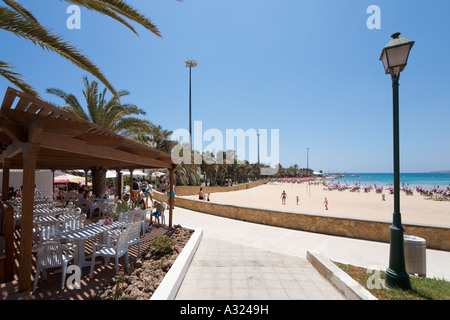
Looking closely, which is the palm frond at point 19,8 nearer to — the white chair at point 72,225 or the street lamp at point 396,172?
the white chair at point 72,225

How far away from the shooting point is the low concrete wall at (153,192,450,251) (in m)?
6.88

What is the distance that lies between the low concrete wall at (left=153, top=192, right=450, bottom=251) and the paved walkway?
338mm

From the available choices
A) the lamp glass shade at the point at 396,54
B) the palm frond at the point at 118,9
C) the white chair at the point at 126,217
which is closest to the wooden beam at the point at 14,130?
the palm frond at the point at 118,9

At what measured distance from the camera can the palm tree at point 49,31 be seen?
13.3ft

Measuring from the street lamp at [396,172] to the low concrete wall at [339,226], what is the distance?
3.88 metres

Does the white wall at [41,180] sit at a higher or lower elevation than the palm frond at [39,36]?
lower

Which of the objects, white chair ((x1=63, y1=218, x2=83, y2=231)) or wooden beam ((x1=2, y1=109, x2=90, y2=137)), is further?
white chair ((x1=63, y1=218, x2=83, y2=231))

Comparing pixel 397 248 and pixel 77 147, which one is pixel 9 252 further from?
pixel 397 248

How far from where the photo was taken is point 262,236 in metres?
8.11

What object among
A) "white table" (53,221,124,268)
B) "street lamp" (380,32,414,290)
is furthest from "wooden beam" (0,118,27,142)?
"street lamp" (380,32,414,290)

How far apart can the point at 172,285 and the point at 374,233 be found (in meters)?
7.04

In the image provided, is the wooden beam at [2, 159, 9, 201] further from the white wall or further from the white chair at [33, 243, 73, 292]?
the white wall
